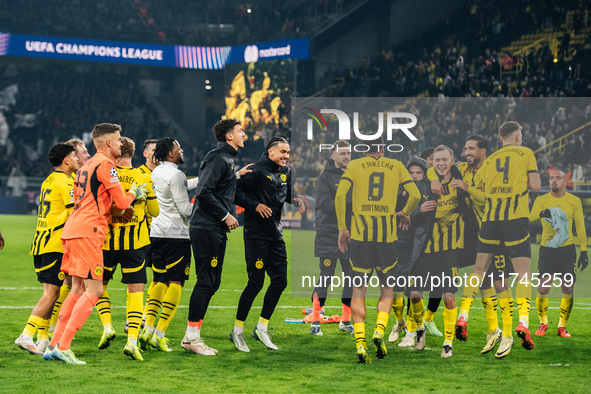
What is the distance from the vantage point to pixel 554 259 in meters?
8.08

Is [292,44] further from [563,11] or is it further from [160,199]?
[160,199]

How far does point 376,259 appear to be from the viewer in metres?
7.17

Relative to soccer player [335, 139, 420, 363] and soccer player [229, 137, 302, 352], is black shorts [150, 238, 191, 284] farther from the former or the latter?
soccer player [335, 139, 420, 363]

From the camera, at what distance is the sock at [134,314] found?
6.83 metres

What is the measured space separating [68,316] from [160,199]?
148 cm

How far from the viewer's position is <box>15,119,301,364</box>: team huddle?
645 centimetres

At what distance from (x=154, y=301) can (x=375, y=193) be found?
2.37 metres

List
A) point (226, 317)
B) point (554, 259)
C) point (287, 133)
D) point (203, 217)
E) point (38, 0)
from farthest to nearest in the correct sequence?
point (38, 0) < point (287, 133) < point (226, 317) < point (554, 259) < point (203, 217)

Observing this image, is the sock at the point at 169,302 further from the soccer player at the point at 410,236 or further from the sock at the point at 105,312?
the soccer player at the point at 410,236

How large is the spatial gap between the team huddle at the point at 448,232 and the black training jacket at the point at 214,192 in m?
1.07

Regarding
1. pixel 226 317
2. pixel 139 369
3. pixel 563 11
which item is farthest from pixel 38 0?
pixel 139 369

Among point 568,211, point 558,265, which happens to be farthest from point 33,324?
point 568,211

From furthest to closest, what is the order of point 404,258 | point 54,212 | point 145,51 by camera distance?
point 145,51, point 404,258, point 54,212

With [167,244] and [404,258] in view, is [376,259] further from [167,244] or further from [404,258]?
[167,244]
